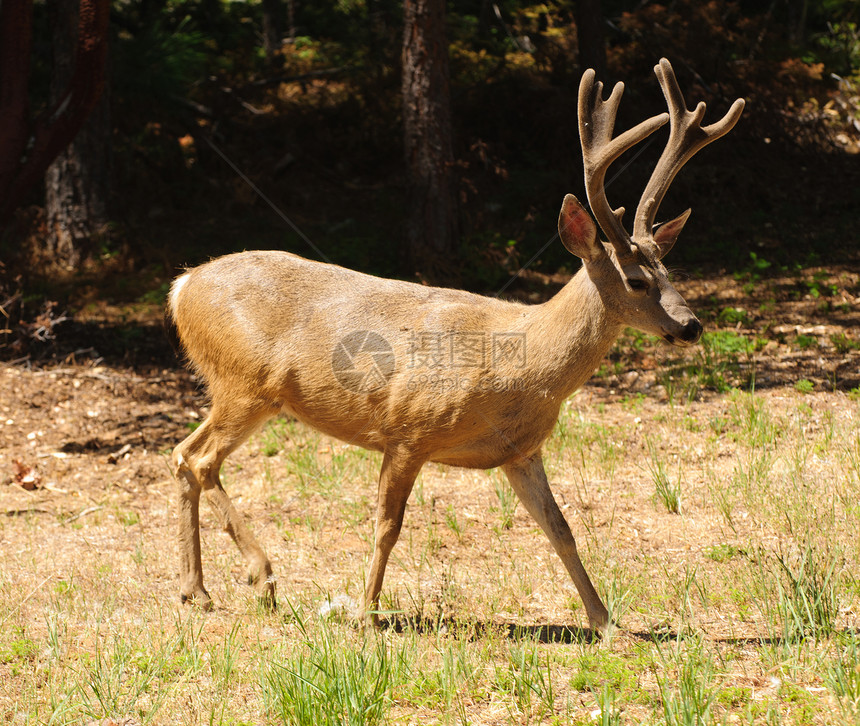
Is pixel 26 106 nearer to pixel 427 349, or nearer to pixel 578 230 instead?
pixel 427 349

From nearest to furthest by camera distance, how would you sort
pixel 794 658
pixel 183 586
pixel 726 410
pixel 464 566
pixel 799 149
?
pixel 794 658
pixel 183 586
pixel 464 566
pixel 726 410
pixel 799 149

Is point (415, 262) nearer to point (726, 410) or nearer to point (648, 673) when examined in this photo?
point (726, 410)

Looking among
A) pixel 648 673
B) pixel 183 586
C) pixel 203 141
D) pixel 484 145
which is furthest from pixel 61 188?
pixel 648 673

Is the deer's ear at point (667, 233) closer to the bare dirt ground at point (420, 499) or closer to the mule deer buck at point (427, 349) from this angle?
the mule deer buck at point (427, 349)

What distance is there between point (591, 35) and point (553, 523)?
30.9ft

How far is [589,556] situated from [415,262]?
6.02m

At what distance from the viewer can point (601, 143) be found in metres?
4.54

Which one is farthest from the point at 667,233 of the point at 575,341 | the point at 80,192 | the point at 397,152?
the point at 397,152

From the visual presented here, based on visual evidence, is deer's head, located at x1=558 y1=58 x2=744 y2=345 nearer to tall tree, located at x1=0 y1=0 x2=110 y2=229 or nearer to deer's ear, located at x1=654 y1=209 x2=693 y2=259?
deer's ear, located at x1=654 y1=209 x2=693 y2=259

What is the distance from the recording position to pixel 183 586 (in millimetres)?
5125

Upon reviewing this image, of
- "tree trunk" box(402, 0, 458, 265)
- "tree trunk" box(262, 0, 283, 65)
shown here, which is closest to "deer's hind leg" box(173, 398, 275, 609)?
"tree trunk" box(402, 0, 458, 265)

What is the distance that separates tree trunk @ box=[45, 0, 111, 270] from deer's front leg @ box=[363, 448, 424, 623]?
25.7 feet

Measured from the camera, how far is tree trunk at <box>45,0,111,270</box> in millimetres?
11008

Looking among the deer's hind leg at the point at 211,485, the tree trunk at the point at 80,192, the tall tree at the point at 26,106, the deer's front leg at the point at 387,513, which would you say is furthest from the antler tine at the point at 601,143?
the tree trunk at the point at 80,192
